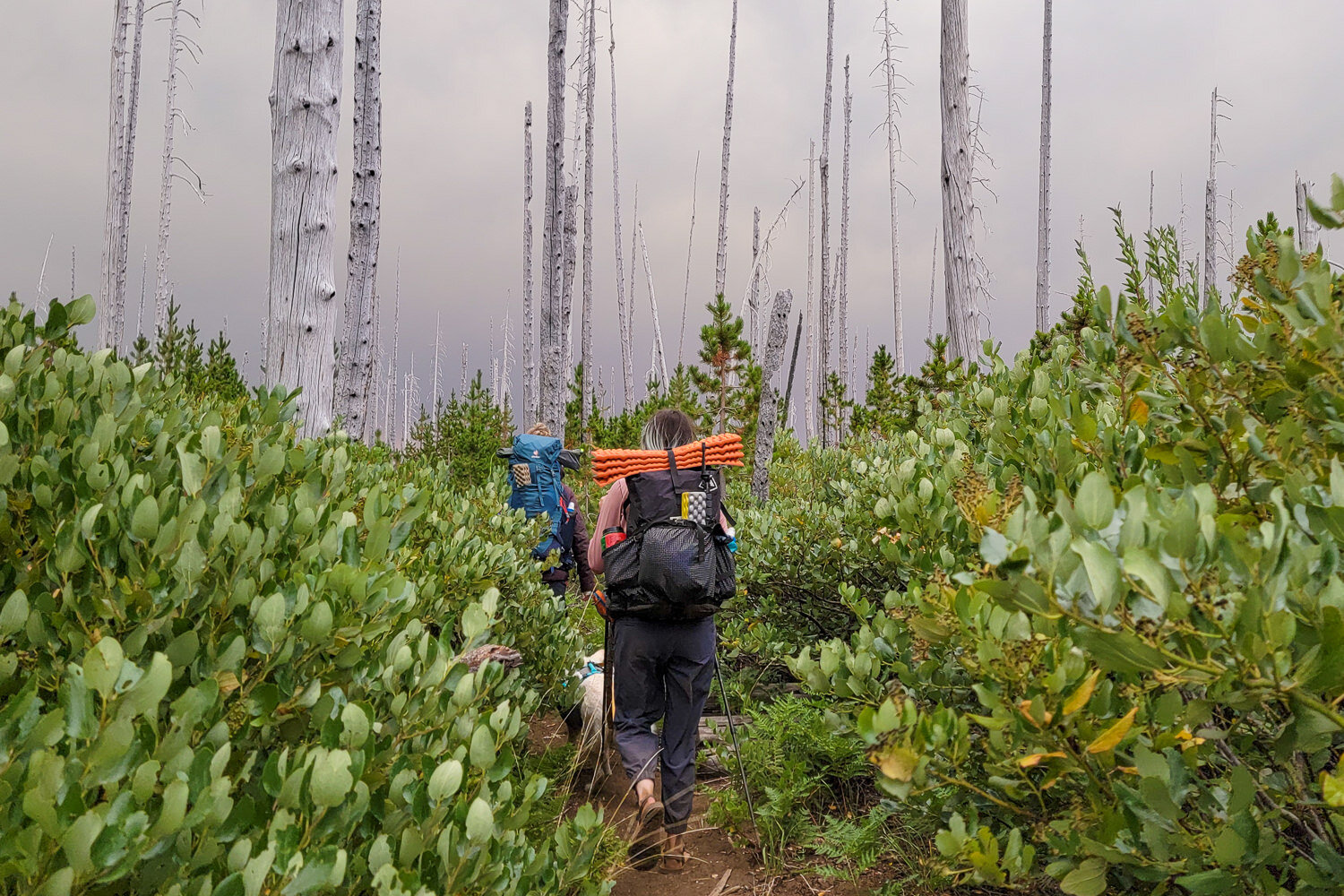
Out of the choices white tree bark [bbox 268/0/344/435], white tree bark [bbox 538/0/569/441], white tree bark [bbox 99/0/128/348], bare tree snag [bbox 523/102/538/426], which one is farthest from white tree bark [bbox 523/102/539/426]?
white tree bark [bbox 268/0/344/435]

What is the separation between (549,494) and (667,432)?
11.1 ft

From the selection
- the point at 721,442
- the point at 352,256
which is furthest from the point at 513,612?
the point at 352,256

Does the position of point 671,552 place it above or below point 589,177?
below

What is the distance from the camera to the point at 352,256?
799cm

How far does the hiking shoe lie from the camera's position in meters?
3.51

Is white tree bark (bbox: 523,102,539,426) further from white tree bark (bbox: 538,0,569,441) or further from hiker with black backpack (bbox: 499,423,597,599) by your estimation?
hiker with black backpack (bbox: 499,423,597,599)

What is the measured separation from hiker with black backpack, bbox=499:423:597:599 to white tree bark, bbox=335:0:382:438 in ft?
5.33

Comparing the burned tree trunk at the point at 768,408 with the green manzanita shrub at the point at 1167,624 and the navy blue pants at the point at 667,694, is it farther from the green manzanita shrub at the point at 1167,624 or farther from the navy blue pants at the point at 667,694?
the green manzanita shrub at the point at 1167,624

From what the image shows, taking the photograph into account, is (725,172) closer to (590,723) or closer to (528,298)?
(528,298)

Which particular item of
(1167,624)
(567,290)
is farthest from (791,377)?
(1167,624)

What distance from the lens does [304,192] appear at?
408 centimetres

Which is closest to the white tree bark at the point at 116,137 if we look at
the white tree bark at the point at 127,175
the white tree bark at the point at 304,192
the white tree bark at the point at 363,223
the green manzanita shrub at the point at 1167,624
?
the white tree bark at the point at 127,175

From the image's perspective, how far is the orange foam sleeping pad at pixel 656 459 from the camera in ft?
11.9

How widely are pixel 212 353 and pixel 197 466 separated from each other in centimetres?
1664
